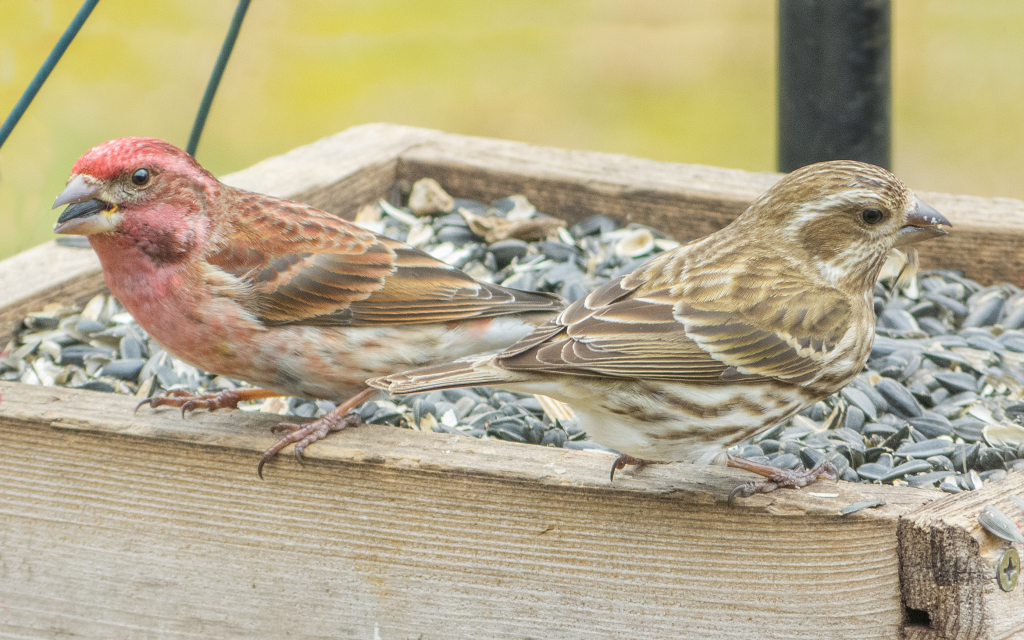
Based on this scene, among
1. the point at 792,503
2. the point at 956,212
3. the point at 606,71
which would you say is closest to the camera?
the point at 792,503

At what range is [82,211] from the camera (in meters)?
3.22

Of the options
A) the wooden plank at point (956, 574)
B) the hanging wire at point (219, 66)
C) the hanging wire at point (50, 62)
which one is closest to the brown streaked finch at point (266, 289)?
the hanging wire at point (50, 62)

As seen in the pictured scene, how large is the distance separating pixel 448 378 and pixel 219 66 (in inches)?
64.7

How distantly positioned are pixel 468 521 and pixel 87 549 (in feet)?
3.58

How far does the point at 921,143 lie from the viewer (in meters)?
8.12

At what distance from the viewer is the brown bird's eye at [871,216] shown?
3191 mm

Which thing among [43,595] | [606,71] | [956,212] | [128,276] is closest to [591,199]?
[956,212]

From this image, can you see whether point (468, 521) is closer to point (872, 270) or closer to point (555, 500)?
point (555, 500)

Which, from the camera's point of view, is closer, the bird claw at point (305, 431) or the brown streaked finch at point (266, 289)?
the bird claw at point (305, 431)

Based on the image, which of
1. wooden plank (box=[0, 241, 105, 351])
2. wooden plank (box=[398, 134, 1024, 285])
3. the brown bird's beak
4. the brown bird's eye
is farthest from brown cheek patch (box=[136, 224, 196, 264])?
wooden plank (box=[398, 134, 1024, 285])

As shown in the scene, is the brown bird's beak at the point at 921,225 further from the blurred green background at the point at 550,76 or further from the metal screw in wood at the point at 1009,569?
the blurred green background at the point at 550,76

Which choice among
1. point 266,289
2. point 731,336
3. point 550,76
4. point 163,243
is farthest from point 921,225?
point 550,76

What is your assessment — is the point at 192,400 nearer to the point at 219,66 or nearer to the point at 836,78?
the point at 219,66

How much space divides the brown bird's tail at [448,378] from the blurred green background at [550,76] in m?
4.72
